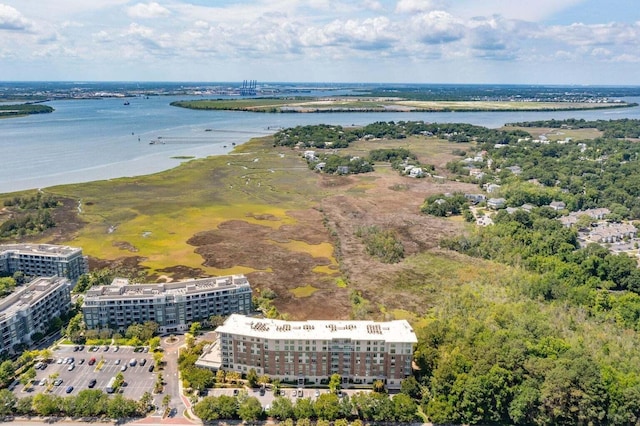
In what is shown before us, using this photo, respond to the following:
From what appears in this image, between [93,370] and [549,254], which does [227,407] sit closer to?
[93,370]

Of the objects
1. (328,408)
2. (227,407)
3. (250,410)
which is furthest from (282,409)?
(227,407)

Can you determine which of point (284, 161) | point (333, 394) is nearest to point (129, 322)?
point (333, 394)

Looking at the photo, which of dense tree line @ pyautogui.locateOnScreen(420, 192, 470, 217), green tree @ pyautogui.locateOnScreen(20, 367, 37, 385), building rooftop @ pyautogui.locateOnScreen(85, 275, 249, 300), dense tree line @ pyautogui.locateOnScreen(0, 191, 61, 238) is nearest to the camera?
green tree @ pyautogui.locateOnScreen(20, 367, 37, 385)

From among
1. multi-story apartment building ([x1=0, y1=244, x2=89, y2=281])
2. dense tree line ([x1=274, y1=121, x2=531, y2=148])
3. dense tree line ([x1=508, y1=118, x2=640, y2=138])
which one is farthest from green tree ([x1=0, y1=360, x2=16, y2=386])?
dense tree line ([x1=508, y1=118, x2=640, y2=138])

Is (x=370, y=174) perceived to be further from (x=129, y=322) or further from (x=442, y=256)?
(x=129, y=322)

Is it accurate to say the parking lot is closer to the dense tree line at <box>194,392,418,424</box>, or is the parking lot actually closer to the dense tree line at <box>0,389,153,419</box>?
the dense tree line at <box>0,389,153,419</box>
